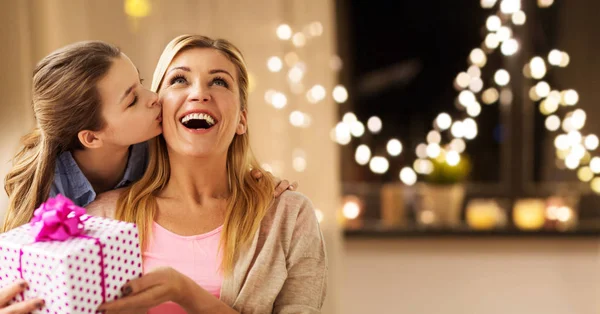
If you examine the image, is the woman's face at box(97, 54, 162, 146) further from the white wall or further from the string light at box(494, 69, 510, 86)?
the string light at box(494, 69, 510, 86)

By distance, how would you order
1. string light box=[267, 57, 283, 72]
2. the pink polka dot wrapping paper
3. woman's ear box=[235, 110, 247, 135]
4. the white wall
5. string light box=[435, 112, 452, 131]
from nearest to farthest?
1. the pink polka dot wrapping paper
2. woman's ear box=[235, 110, 247, 135]
3. string light box=[267, 57, 283, 72]
4. the white wall
5. string light box=[435, 112, 452, 131]

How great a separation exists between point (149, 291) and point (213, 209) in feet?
0.80

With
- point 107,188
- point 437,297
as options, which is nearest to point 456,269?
point 437,297

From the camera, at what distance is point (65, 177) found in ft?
3.68

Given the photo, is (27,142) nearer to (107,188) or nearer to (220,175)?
(107,188)

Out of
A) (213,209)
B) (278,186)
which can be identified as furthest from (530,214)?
(213,209)

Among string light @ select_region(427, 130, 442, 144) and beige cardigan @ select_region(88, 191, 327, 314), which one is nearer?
beige cardigan @ select_region(88, 191, 327, 314)

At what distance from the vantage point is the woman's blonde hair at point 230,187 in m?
1.11

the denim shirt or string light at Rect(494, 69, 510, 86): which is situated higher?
string light at Rect(494, 69, 510, 86)

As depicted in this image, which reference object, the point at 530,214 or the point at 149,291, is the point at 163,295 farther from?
the point at 530,214

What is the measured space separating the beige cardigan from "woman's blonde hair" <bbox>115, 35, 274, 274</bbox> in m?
0.03

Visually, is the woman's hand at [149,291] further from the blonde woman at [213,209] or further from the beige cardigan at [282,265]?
the beige cardigan at [282,265]

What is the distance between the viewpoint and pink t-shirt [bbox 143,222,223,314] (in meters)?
1.09

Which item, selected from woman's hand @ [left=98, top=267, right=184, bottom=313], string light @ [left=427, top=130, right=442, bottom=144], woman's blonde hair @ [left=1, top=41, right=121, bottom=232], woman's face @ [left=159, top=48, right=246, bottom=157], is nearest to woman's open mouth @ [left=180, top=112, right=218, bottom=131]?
woman's face @ [left=159, top=48, right=246, bottom=157]
